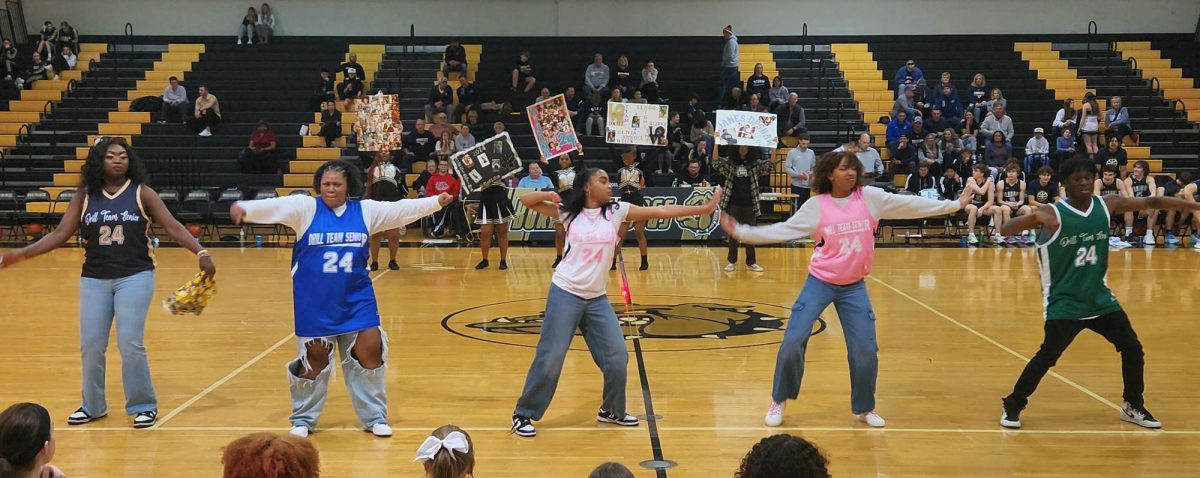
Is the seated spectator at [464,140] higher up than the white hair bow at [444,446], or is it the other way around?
the seated spectator at [464,140]

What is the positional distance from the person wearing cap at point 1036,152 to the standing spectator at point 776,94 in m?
5.28

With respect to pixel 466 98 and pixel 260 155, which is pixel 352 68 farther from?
pixel 260 155

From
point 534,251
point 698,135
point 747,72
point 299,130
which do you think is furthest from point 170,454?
point 747,72

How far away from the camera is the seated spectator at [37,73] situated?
88.5ft

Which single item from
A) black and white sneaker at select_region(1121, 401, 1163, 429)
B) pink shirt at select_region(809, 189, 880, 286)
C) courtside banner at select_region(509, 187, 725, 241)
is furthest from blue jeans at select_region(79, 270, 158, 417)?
courtside banner at select_region(509, 187, 725, 241)

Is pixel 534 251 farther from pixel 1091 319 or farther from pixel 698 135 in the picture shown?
pixel 1091 319

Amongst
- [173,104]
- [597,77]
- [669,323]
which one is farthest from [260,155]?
[669,323]

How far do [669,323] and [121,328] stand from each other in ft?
17.9

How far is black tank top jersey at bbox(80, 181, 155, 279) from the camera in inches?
262

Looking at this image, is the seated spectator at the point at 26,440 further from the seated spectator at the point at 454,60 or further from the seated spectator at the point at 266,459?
the seated spectator at the point at 454,60

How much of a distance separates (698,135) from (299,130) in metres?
9.34

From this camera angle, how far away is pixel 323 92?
2523 cm

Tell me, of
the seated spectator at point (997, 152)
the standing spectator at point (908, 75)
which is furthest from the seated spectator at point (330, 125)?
the seated spectator at point (997, 152)

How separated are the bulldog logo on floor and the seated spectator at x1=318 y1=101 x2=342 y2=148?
524 inches
